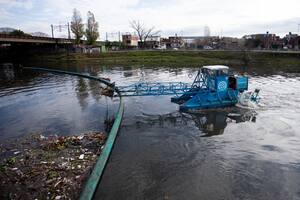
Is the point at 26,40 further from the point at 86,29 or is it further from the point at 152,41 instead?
the point at 152,41

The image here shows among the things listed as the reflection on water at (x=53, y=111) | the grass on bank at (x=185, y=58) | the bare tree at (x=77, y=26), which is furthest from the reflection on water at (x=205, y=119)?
the bare tree at (x=77, y=26)

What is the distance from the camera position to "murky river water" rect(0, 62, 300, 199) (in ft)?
35.6

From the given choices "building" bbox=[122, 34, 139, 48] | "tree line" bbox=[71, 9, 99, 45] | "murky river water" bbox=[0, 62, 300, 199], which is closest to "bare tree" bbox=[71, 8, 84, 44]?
"tree line" bbox=[71, 9, 99, 45]

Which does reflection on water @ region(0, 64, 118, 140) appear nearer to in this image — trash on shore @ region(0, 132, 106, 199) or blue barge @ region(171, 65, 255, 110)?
trash on shore @ region(0, 132, 106, 199)

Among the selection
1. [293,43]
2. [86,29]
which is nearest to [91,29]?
[86,29]

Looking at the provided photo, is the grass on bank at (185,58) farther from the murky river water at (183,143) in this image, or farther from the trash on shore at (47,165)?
the trash on shore at (47,165)

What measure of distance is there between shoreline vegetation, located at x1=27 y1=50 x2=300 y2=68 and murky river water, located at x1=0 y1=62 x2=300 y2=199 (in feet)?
154

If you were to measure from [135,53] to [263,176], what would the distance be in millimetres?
83486

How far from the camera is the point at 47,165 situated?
11.8 meters

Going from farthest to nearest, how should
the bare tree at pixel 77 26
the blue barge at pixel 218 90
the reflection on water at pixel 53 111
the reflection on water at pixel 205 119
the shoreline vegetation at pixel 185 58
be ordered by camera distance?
the bare tree at pixel 77 26 < the shoreline vegetation at pixel 185 58 < the blue barge at pixel 218 90 < the reflection on water at pixel 205 119 < the reflection on water at pixel 53 111

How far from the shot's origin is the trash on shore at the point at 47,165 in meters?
10.0

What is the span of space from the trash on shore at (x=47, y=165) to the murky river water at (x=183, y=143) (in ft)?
3.80

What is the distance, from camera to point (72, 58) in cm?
8562

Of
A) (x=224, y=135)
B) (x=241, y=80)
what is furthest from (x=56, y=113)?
(x=241, y=80)
